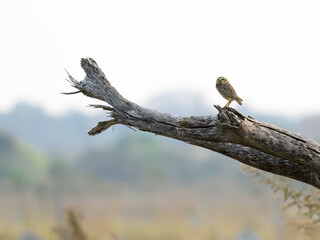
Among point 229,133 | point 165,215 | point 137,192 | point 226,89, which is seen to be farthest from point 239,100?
point 137,192

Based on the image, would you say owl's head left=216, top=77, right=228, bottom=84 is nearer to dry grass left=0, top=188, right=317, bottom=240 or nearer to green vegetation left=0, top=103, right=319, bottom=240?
green vegetation left=0, top=103, right=319, bottom=240

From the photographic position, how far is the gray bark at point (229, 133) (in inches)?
165

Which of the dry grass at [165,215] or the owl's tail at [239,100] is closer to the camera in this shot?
the owl's tail at [239,100]

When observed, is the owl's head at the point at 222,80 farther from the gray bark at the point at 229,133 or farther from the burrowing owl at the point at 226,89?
the gray bark at the point at 229,133

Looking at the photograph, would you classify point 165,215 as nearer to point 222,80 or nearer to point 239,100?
point 239,100

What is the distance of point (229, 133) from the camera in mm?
4176

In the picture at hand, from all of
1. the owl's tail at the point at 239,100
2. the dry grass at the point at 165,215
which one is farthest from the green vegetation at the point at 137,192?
the owl's tail at the point at 239,100

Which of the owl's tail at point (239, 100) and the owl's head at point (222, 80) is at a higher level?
the owl's head at point (222, 80)

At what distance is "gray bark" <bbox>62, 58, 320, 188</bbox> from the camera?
4.19 m

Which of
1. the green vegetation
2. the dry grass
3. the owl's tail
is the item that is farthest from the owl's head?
the dry grass

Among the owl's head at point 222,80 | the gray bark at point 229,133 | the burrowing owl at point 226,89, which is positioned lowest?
the gray bark at point 229,133

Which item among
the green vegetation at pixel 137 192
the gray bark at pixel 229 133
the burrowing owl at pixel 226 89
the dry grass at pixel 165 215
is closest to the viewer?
the gray bark at pixel 229 133

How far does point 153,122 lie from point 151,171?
111ft

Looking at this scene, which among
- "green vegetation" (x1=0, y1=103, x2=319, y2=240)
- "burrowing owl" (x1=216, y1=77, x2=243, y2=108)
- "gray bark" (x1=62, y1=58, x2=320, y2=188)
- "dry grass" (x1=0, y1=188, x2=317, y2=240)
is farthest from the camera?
"green vegetation" (x1=0, y1=103, x2=319, y2=240)
